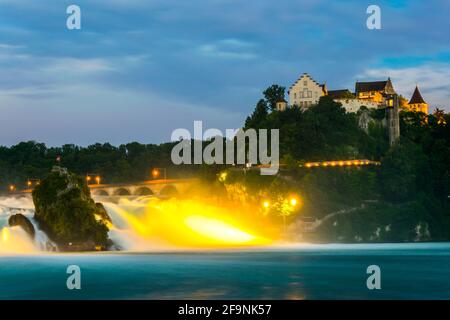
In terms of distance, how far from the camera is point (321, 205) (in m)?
104

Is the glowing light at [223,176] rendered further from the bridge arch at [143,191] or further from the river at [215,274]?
the river at [215,274]

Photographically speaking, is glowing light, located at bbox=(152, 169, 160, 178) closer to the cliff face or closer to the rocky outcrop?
the cliff face

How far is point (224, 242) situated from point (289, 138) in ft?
103

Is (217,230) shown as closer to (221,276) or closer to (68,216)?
(68,216)

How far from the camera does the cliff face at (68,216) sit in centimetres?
6906

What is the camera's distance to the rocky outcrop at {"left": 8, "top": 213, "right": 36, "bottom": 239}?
67750 mm

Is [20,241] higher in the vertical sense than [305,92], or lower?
lower

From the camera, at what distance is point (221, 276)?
51.2 meters

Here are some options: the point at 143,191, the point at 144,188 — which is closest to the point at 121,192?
the point at 143,191

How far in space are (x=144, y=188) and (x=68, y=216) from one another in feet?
189

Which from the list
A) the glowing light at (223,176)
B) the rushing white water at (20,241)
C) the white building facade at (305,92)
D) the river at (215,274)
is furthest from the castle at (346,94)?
the rushing white water at (20,241)

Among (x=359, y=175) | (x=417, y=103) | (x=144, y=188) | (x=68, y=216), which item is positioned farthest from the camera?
(x=417, y=103)

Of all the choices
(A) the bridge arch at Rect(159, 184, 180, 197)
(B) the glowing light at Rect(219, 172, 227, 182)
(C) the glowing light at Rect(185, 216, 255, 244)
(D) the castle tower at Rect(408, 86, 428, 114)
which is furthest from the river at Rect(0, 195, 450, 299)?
(D) the castle tower at Rect(408, 86, 428, 114)

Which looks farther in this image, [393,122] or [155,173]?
[155,173]
